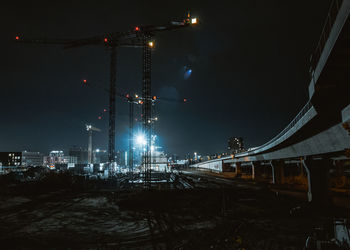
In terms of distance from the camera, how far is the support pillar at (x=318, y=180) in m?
23.2

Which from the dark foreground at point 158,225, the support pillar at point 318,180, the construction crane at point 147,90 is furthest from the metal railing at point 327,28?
the construction crane at point 147,90

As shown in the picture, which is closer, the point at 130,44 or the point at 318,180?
the point at 318,180

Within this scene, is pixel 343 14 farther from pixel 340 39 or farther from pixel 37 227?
pixel 37 227

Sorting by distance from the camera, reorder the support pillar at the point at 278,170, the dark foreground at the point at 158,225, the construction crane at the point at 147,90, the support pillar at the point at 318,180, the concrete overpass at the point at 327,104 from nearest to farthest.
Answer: the concrete overpass at the point at 327,104 < the dark foreground at the point at 158,225 < the support pillar at the point at 318,180 < the construction crane at the point at 147,90 < the support pillar at the point at 278,170

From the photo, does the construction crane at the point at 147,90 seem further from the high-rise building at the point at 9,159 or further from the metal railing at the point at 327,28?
the high-rise building at the point at 9,159

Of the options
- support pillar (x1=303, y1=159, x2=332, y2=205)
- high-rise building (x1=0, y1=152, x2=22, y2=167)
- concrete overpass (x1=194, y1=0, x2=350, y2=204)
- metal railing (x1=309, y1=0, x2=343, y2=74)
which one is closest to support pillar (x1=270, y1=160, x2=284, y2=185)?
concrete overpass (x1=194, y1=0, x2=350, y2=204)

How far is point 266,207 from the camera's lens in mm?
21484

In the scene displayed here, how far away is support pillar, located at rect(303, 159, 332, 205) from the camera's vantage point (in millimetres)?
23250

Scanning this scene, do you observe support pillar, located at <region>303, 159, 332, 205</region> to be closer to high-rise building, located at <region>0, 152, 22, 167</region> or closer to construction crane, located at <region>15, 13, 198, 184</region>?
construction crane, located at <region>15, 13, 198, 184</region>

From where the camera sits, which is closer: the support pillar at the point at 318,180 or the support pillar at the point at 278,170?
the support pillar at the point at 318,180

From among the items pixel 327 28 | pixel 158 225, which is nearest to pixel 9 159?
pixel 158 225

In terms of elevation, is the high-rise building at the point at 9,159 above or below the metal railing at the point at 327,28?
below

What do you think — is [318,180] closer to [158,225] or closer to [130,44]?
[158,225]

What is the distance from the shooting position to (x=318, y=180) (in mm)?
23828
